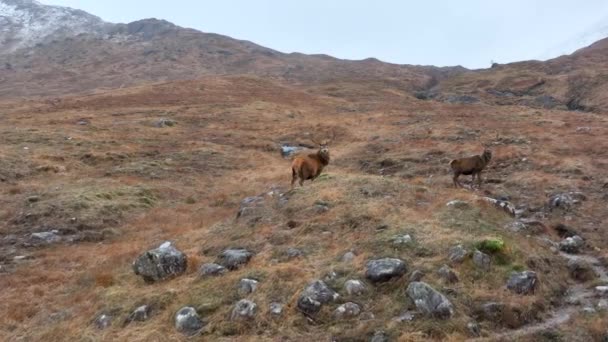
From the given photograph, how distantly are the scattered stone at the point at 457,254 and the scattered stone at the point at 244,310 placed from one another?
12.7 feet

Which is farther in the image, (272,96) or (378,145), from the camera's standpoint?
(272,96)

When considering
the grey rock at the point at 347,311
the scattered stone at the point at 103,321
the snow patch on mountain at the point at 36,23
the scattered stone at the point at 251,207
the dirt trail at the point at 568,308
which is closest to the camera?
the dirt trail at the point at 568,308

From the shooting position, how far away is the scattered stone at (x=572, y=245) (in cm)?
1267

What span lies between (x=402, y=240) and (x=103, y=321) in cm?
614

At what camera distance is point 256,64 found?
379 feet

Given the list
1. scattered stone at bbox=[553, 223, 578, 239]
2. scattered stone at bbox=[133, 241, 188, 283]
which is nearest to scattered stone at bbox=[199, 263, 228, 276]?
scattered stone at bbox=[133, 241, 188, 283]

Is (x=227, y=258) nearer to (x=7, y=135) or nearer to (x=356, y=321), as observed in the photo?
(x=356, y=321)

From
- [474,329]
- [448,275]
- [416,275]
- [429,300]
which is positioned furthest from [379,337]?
[448,275]

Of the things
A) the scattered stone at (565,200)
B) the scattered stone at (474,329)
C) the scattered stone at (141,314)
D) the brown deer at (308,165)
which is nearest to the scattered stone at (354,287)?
the scattered stone at (474,329)

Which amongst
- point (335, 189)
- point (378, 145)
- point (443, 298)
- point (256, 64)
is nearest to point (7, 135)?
point (378, 145)

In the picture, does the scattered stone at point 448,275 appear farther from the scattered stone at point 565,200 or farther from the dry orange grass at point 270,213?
the scattered stone at point 565,200

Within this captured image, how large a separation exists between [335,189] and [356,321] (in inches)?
313

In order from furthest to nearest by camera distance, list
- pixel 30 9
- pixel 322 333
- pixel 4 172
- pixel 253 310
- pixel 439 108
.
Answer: pixel 30 9 → pixel 439 108 → pixel 4 172 → pixel 253 310 → pixel 322 333

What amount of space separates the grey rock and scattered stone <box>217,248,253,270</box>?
3.27 meters
